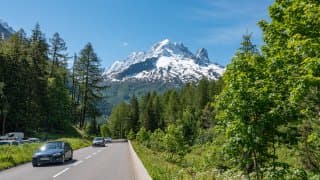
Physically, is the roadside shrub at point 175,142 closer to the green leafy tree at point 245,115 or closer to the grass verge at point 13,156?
the grass verge at point 13,156

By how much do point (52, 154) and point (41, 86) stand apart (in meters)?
54.5

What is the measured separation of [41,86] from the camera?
7769 cm

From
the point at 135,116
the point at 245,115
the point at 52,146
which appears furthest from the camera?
the point at 135,116

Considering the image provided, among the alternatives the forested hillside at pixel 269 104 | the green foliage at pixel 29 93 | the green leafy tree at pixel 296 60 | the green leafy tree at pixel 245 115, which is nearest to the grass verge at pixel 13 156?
the forested hillside at pixel 269 104

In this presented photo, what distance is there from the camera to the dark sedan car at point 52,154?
981 inches

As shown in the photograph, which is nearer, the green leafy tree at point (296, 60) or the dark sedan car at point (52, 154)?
the green leafy tree at point (296, 60)

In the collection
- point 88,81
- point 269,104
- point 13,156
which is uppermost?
point 88,81

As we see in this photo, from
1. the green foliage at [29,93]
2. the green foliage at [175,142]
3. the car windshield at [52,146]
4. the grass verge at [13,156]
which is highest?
the green foliage at [29,93]

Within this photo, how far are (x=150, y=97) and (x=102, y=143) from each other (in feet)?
274

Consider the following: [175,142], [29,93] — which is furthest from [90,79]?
[175,142]

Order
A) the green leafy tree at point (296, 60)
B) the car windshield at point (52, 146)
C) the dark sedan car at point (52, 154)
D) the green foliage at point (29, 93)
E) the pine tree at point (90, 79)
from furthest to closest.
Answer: the pine tree at point (90, 79), the green foliage at point (29, 93), the car windshield at point (52, 146), the dark sedan car at point (52, 154), the green leafy tree at point (296, 60)

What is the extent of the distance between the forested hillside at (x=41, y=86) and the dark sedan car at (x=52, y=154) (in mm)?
35011

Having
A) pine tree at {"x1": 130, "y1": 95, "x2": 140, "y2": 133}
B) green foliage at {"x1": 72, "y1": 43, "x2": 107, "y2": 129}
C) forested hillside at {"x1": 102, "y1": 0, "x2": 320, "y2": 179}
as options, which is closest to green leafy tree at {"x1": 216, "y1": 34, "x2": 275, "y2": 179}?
forested hillside at {"x1": 102, "y1": 0, "x2": 320, "y2": 179}

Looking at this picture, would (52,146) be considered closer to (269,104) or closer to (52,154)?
(52,154)
